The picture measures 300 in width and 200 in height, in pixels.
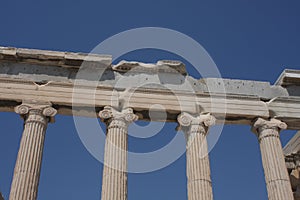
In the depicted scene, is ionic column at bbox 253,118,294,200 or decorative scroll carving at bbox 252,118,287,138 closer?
ionic column at bbox 253,118,294,200

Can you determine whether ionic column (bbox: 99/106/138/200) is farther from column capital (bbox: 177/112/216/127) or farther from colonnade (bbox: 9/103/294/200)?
column capital (bbox: 177/112/216/127)

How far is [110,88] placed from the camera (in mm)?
21531

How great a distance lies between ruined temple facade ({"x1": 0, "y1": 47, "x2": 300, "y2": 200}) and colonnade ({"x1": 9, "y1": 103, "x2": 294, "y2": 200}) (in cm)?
5

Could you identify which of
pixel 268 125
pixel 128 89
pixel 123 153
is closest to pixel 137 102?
pixel 128 89

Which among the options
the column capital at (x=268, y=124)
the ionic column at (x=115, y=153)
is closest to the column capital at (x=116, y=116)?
the ionic column at (x=115, y=153)

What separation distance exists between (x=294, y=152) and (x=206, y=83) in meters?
8.48

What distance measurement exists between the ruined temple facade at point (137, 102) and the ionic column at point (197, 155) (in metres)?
0.05

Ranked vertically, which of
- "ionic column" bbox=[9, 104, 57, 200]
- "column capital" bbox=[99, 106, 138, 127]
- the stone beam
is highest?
the stone beam

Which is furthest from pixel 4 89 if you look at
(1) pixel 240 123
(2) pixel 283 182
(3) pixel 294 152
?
(3) pixel 294 152

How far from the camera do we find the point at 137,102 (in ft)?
70.3

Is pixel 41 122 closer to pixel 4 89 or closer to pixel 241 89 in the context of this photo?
pixel 4 89

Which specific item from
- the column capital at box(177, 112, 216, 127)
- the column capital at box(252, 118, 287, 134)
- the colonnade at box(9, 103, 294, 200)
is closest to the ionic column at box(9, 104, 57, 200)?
the colonnade at box(9, 103, 294, 200)

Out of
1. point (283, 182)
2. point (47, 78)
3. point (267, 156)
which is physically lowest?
point (283, 182)

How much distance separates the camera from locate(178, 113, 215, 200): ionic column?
19.3m
